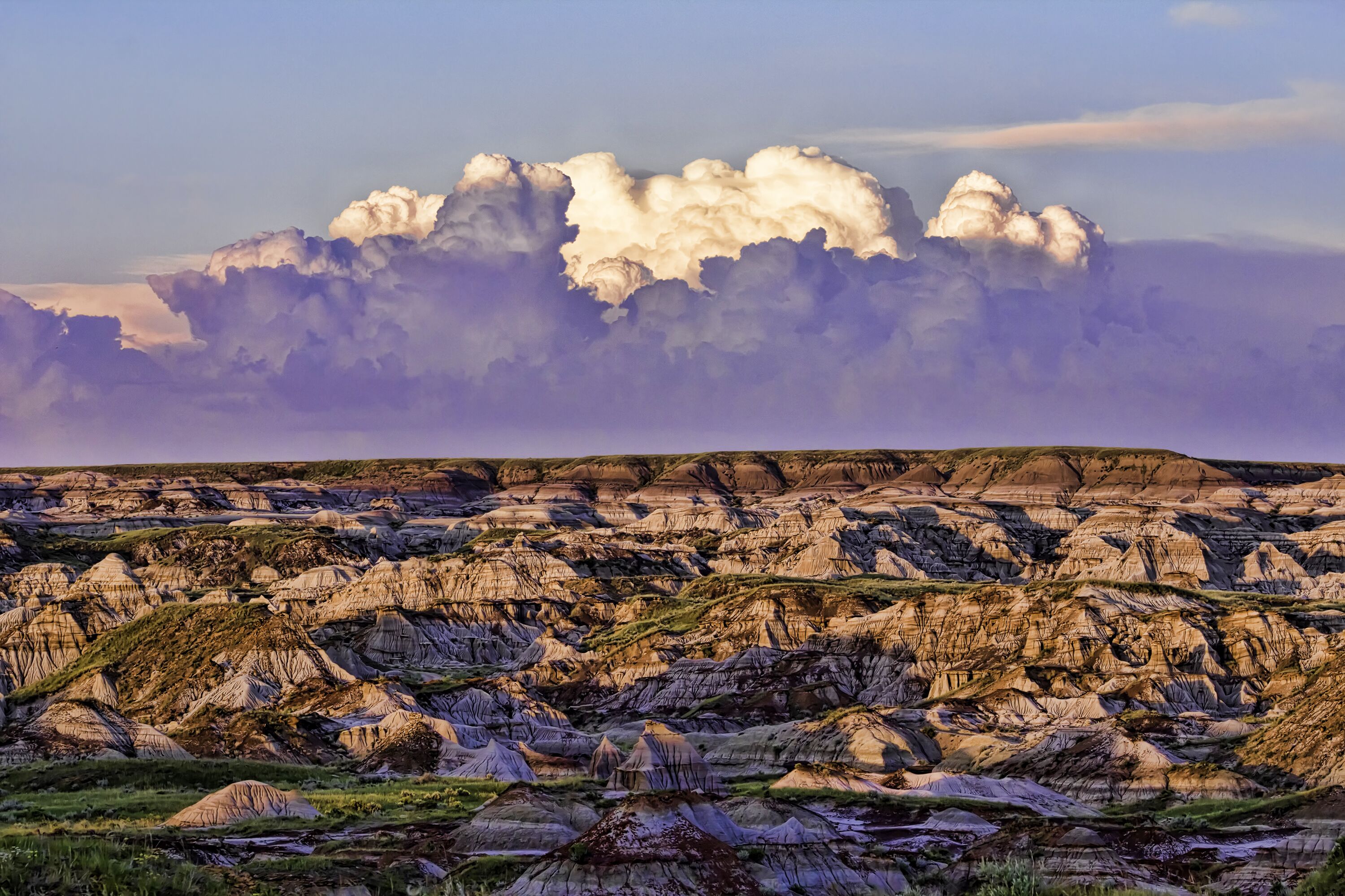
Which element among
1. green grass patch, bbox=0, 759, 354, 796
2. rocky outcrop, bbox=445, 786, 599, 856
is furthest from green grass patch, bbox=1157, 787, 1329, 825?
green grass patch, bbox=0, 759, 354, 796

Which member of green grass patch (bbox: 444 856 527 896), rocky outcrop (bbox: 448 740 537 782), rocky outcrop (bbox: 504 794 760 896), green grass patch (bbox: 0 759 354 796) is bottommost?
rocky outcrop (bbox: 448 740 537 782)

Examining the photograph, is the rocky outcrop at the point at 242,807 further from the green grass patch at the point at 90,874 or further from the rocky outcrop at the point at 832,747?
the rocky outcrop at the point at 832,747

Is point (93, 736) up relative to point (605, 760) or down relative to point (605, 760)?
up

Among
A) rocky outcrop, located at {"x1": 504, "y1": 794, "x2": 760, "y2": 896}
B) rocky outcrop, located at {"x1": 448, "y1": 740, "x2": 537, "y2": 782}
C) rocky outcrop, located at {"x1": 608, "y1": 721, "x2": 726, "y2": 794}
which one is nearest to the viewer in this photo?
rocky outcrop, located at {"x1": 504, "y1": 794, "x2": 760, "y2": 896}

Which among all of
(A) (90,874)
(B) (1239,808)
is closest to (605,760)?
(B) (1239,808)

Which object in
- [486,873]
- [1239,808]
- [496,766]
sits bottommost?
[496,766]

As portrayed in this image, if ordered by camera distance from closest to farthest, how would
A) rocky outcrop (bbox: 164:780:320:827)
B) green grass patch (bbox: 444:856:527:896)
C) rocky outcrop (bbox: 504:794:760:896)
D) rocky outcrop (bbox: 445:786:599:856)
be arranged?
rocky outcrop (bbox: 504:794:760:896) < green grass patch (bbox: 444:856:527:896) < rocky outcrop (bbox: 445:786:599:856) < rocky outcrop (bbox: 164:780:320:827)

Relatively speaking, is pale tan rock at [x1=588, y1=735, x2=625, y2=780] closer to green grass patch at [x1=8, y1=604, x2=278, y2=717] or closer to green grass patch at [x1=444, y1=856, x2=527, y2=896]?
green grass patch at [x1=444, y1=856, x2=527, y2=896]

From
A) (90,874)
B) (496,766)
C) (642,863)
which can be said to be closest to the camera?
(90,874)

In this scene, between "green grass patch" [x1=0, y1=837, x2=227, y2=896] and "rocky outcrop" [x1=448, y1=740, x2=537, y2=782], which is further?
"rocky outcrop" [x1=448, y1=740, x2=537, y2=782]

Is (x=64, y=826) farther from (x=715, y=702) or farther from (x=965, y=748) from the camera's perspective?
(x=715, y=702)

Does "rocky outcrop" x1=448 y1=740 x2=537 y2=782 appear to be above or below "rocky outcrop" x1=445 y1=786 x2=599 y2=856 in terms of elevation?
below

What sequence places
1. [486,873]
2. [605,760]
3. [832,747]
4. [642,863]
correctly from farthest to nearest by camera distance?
[832,747] → [605,760] → [486,873] → [642,863]

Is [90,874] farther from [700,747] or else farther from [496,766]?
[700,747]
